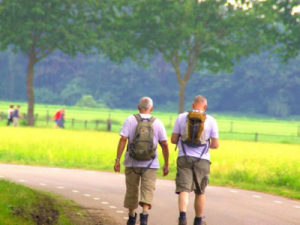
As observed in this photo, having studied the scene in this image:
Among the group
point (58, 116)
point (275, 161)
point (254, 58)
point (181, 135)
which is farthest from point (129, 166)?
point (254, 58)

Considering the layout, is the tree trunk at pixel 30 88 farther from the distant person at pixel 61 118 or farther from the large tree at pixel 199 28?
the large tree at pixel 199 28

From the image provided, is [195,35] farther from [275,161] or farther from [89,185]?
[89,185]

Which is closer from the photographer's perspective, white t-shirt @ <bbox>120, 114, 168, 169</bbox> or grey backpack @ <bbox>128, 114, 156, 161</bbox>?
grey backpack @ <bbox>128, 114, 156, 161</bbox>

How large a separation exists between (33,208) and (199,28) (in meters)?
37.3

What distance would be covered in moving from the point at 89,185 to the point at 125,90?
9847cm

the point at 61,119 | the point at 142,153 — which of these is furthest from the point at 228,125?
the point at 142,153

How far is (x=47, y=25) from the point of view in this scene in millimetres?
44531

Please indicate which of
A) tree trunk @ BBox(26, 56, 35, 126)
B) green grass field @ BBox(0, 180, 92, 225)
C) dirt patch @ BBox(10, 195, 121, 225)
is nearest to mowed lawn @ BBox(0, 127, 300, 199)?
dirt patch @ BBox(10, 195, 121, 225)

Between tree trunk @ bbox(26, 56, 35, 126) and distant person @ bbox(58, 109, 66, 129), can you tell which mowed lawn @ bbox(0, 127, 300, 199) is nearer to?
distant person @ bbox(58, 109, 66, 129)

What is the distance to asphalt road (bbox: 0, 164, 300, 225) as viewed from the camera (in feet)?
36.1

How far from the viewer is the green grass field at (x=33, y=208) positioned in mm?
9000

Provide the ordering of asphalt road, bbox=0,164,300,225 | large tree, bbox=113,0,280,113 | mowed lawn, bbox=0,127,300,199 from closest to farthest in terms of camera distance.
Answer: asphalt road, bbox=0,164,300,225 < mowed lawn, bbox=0,127,300,199 < large tree, bbox=113,0,280,113

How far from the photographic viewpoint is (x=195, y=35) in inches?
1882

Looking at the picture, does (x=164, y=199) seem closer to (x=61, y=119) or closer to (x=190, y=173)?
(x=190, y=173)
